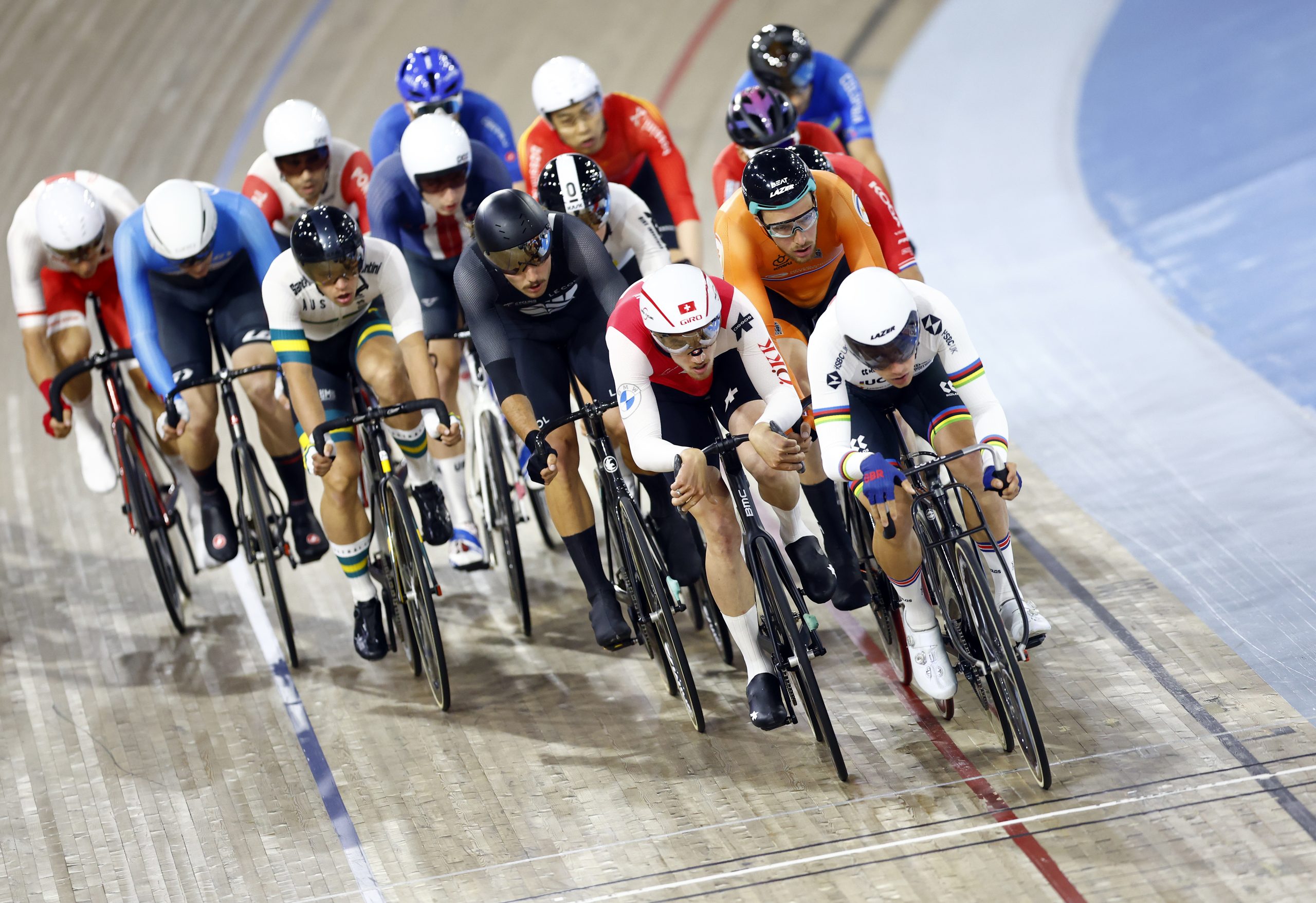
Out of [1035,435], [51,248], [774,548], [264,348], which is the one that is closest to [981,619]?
[774,548]

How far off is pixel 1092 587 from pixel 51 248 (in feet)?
12.1

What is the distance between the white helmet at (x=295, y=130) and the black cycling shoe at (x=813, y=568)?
236 cm

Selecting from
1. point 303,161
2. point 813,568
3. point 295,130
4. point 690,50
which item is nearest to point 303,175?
point 303,161

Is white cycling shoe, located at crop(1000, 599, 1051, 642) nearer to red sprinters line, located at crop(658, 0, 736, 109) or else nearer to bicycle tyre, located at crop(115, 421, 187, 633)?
bicycle tyre, located at crop(115, 421, 187, 633)

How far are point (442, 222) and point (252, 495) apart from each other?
1.18 meters

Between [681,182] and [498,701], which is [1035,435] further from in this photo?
[498,701]

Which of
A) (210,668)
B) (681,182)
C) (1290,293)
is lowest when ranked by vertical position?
(210,668)

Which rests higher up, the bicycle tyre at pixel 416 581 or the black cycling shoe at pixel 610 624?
the black cycling shoe at pixel 610 624

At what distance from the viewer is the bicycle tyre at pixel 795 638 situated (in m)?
3.41

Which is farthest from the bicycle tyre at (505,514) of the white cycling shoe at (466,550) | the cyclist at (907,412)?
the cyclist at (907,412)

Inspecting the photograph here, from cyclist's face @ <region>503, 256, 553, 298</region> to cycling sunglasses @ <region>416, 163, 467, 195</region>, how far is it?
2.66 ft

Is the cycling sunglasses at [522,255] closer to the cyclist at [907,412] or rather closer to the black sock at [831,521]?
the cyclist at [907,412]

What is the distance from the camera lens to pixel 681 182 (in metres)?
5.21

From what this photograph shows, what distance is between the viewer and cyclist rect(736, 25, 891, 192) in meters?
5.11
